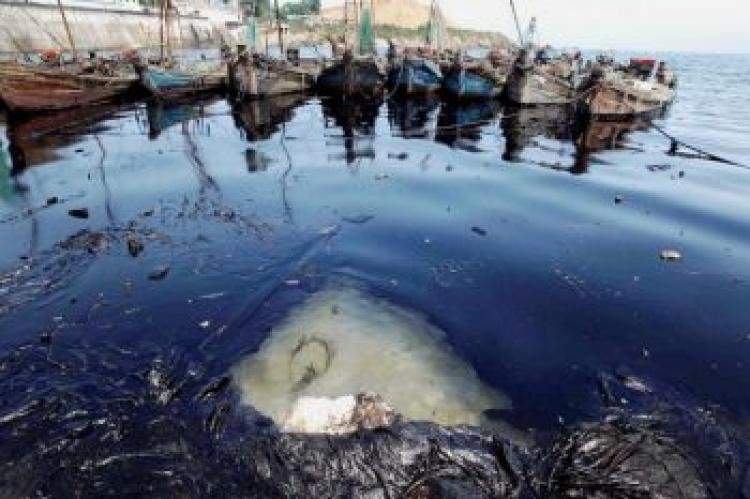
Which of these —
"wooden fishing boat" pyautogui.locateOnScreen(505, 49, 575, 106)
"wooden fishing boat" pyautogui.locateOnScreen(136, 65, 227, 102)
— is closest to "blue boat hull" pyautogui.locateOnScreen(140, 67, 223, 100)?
"wooden fishing boat" pyautogui.locateOnScreen(136, 65, 227, 102)

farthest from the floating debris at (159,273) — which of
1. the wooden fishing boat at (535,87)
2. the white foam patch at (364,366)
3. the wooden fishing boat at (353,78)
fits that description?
the wooden fishing boat at (535,87)

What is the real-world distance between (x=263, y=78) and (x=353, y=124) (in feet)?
30.7

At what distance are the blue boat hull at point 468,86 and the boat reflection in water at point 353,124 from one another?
14.6 ft

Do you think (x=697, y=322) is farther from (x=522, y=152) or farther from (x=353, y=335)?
(x=522, y=152)

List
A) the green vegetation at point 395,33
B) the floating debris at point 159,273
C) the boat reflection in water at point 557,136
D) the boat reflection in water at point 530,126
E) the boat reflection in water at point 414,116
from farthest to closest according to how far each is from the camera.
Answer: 1. the green vegetation at point 395,33
2. the boat reflection in water at point 414,116
3. the boat reflection in water at point 530,126
4. the boat reflection in water at point 557,136
5. the floating debris at point 159,273

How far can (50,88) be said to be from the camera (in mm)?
23609

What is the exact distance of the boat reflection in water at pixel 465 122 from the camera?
20672mm

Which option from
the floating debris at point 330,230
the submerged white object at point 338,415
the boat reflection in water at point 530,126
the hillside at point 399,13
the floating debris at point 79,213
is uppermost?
the hillside at point 399,13

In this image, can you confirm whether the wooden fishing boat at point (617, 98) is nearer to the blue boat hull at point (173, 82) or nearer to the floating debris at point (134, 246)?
the blue boat hull at point (173, 82)

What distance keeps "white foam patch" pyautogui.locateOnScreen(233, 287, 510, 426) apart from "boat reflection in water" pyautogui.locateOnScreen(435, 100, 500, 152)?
12.9m

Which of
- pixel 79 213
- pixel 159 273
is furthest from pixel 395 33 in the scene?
pixel 159 273

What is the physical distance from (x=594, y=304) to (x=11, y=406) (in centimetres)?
Answer: 822

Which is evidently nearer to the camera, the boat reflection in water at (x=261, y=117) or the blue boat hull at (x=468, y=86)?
→ the boat reflection in water at (x=261, y=117)

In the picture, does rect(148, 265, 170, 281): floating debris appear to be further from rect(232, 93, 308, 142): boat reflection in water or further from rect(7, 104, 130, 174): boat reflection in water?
rect(232, 93, 308, 142): boat reflection in water
